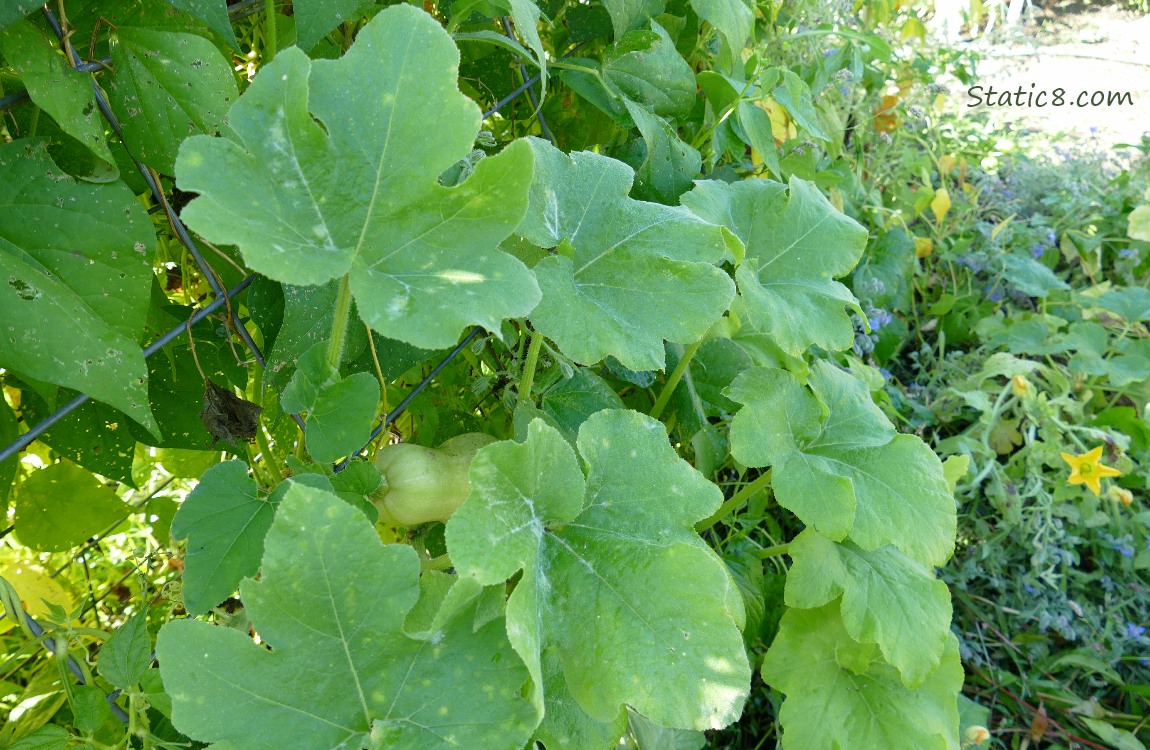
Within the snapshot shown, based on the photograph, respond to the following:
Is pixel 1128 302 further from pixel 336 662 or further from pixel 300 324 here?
pixel 336 662

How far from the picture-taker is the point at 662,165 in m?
1.21

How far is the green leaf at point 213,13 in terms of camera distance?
2.30ft

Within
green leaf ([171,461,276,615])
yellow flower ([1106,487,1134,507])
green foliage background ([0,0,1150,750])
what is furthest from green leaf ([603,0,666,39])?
yellow flower ([1106,487,1134,507])

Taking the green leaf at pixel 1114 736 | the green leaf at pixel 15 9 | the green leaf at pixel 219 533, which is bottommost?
the green leaf at pixel 1114 736

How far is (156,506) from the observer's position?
3.86 ft

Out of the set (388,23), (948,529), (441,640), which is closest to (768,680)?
(948,529)

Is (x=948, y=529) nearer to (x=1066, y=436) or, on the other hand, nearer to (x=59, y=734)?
(x=59, y=734)

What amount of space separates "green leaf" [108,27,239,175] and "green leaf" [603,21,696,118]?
0.58 metres

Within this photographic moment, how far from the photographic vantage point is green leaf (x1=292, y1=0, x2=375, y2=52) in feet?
2.36

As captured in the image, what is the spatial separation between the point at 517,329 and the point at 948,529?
2.01 feet

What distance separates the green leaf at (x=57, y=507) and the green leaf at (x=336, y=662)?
610 millimetres

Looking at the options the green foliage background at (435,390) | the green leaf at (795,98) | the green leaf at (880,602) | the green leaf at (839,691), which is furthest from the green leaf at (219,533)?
the green leaf at (795,98)

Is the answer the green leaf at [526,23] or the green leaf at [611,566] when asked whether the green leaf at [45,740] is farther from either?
the green leaf at [526,23]

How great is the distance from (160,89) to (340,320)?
0.29 metres
